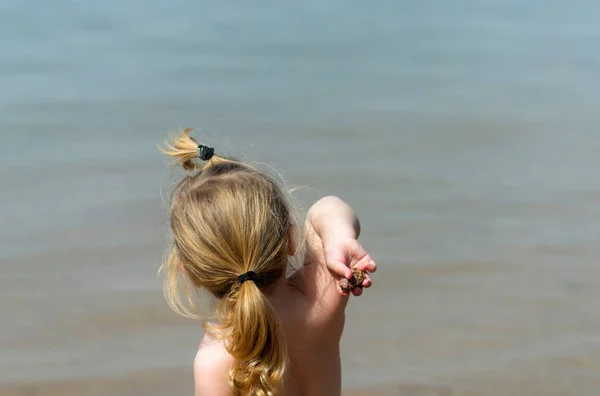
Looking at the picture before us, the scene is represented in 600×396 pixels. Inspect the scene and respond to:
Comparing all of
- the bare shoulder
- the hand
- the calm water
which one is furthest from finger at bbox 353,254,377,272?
the calm water

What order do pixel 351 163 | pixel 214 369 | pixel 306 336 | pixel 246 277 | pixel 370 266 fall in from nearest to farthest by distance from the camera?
pixel 370 266 → pixel 246 277 → pixel 214 369 → pixel 306 336 → pixel 351 163

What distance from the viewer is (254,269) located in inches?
74.4

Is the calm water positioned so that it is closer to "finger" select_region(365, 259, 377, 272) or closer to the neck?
the neck

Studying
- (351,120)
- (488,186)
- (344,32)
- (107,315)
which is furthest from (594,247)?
(344,32)

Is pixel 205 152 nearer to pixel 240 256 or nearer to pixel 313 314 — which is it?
pixel 240 256

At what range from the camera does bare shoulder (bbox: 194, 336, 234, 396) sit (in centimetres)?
197

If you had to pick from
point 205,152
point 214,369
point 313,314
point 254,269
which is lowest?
point 214,369

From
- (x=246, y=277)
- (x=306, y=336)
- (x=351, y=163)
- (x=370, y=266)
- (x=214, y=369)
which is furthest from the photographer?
(x=351, y=163)

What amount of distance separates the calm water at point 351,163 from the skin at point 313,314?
103 cm

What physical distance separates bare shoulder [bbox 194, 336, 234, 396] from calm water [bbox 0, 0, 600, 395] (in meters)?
1.23

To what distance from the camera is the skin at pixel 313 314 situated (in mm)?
1967

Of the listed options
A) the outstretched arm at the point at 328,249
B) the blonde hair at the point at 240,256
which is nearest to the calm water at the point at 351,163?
the outstretched arm at the point at 328,249

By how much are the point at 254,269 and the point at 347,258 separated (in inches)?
8.0


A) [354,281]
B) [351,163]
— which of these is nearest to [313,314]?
[354,281]
